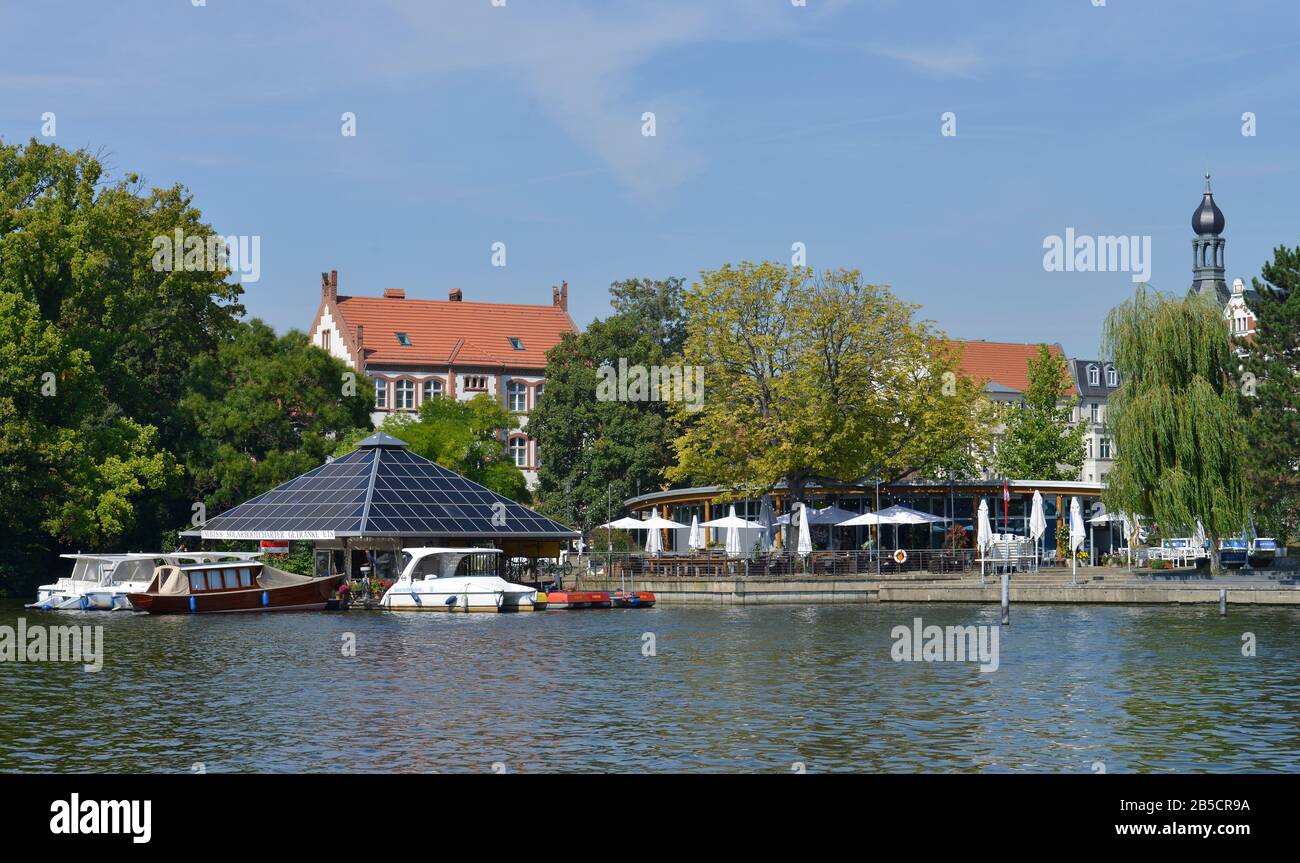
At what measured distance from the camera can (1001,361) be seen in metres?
131

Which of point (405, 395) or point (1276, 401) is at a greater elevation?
point (405, 395)

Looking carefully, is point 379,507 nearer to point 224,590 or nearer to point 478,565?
point 478,565

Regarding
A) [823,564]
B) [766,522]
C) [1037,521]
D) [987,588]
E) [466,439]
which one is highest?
[466,439]

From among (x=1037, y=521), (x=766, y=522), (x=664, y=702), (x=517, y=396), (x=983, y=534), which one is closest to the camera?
(x=664, y=702)

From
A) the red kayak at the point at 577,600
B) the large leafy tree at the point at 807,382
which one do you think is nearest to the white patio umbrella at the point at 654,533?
the large leafy tree at the point at 807,382

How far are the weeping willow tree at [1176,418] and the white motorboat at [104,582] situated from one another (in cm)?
3585

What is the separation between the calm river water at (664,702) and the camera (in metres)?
24.1

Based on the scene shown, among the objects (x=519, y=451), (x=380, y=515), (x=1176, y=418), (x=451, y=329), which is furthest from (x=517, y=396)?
(x=1176, y=418)

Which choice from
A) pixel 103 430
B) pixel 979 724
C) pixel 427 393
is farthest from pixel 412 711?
pixel 427 393

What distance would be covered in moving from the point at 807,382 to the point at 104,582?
30.8 meters

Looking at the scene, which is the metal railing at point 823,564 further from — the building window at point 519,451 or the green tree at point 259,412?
the building window at point 519,451

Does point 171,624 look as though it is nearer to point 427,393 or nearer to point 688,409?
point 688,409

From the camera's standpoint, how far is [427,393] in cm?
11494

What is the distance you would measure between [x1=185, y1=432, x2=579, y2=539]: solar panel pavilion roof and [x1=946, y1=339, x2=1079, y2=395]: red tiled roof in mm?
66545
